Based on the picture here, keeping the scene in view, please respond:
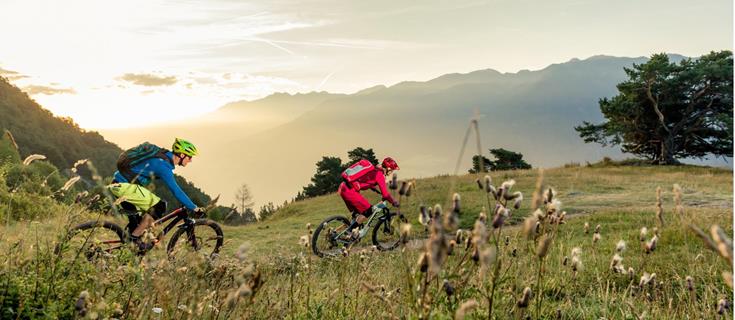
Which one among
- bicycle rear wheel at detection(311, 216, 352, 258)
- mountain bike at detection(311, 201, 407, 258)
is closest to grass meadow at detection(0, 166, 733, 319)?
bicycle rear wheel at detection(311, 216, 352, 258)

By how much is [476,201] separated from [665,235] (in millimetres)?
11268

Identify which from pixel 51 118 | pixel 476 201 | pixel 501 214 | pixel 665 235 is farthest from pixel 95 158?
pixel 501 214

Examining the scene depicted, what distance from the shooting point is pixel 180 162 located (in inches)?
371

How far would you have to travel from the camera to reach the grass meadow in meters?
2.41

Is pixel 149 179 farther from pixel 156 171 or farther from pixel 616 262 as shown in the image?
pixel 616 262

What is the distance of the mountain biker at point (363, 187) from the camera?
11601mm

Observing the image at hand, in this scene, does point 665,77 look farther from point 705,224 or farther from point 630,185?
point 705,224

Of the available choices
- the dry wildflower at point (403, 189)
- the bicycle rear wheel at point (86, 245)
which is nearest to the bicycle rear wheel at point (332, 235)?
the bicycle rear wheel at point (86, 245)

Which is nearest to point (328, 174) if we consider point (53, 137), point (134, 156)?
point (53, 137)

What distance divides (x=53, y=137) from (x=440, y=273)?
62.7 metres

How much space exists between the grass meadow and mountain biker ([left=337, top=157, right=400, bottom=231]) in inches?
50.1

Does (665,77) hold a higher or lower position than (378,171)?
higher

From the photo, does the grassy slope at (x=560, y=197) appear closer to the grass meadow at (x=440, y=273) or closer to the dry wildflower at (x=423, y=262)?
the grass meadow at (x=440, y=273)

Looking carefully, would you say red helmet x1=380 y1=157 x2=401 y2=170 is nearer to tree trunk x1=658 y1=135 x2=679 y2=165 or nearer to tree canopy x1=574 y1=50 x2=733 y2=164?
tree canopy x1=574 y1=50 x2=733 y2=164
